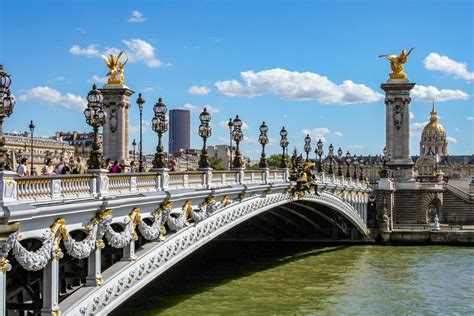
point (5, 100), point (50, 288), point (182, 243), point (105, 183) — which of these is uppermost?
point (5, 100)

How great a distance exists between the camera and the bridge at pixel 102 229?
12969 mm

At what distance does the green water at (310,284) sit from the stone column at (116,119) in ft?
57.0

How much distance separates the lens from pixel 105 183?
631 inches

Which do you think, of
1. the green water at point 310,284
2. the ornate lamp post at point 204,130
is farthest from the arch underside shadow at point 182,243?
the green water at point 310,284

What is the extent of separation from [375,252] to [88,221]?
1439 inches

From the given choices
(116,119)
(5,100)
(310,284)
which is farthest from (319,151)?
(5,100)

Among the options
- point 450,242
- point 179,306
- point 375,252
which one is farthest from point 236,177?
point 450,242

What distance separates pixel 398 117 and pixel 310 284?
4432 cm

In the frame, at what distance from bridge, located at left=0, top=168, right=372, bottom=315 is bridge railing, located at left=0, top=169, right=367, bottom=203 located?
18 mm

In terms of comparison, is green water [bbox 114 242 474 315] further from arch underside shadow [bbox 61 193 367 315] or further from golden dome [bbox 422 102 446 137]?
golden dome [bbox 422 102 446 137]

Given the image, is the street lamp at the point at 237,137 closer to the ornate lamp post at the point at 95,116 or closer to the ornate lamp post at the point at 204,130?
the ornate lamp post at the point at 204,130

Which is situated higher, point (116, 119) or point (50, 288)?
point (116, 119)

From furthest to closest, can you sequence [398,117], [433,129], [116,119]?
[433,129] → [398,117] → [116,119]

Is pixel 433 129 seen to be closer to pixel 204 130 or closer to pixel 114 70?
pixel 114 70
